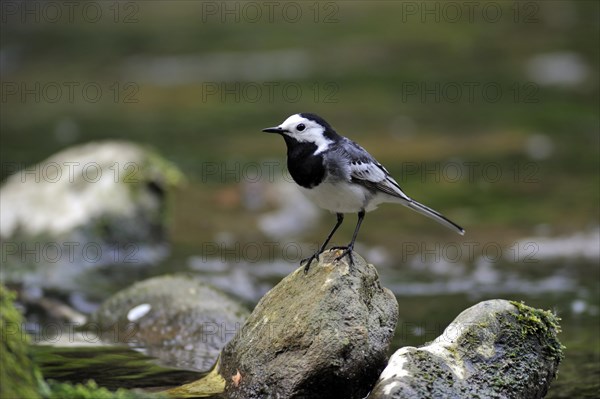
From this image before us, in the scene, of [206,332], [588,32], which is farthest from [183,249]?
[588,32]

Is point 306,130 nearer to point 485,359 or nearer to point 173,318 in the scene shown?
point 485,359

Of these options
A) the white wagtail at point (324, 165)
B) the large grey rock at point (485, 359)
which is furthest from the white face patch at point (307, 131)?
the large grey rock at point (485, 359)

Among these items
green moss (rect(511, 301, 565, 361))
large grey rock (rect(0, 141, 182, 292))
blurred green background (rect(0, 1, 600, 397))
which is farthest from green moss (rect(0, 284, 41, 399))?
large grey rock (rect(0, 141, 182, 292))

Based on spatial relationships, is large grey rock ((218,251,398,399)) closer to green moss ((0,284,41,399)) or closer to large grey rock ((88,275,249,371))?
large grey rock ((88,275,249,371))

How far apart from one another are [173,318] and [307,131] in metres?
2.50

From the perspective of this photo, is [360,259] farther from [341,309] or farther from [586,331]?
[586,331]

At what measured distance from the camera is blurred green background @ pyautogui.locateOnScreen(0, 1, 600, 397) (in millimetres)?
12289

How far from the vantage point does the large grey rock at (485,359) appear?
5648 mm

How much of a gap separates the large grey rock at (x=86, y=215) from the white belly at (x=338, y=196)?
4415 mm

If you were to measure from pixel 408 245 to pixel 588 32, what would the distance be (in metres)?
14.2

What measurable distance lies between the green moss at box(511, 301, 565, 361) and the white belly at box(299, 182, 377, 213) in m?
1.30

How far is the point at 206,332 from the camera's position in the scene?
800 centimetres

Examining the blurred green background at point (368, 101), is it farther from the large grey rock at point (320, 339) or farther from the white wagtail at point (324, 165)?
the white wagtail at point (324, 165)

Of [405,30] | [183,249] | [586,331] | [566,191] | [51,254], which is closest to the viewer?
[586,331]
